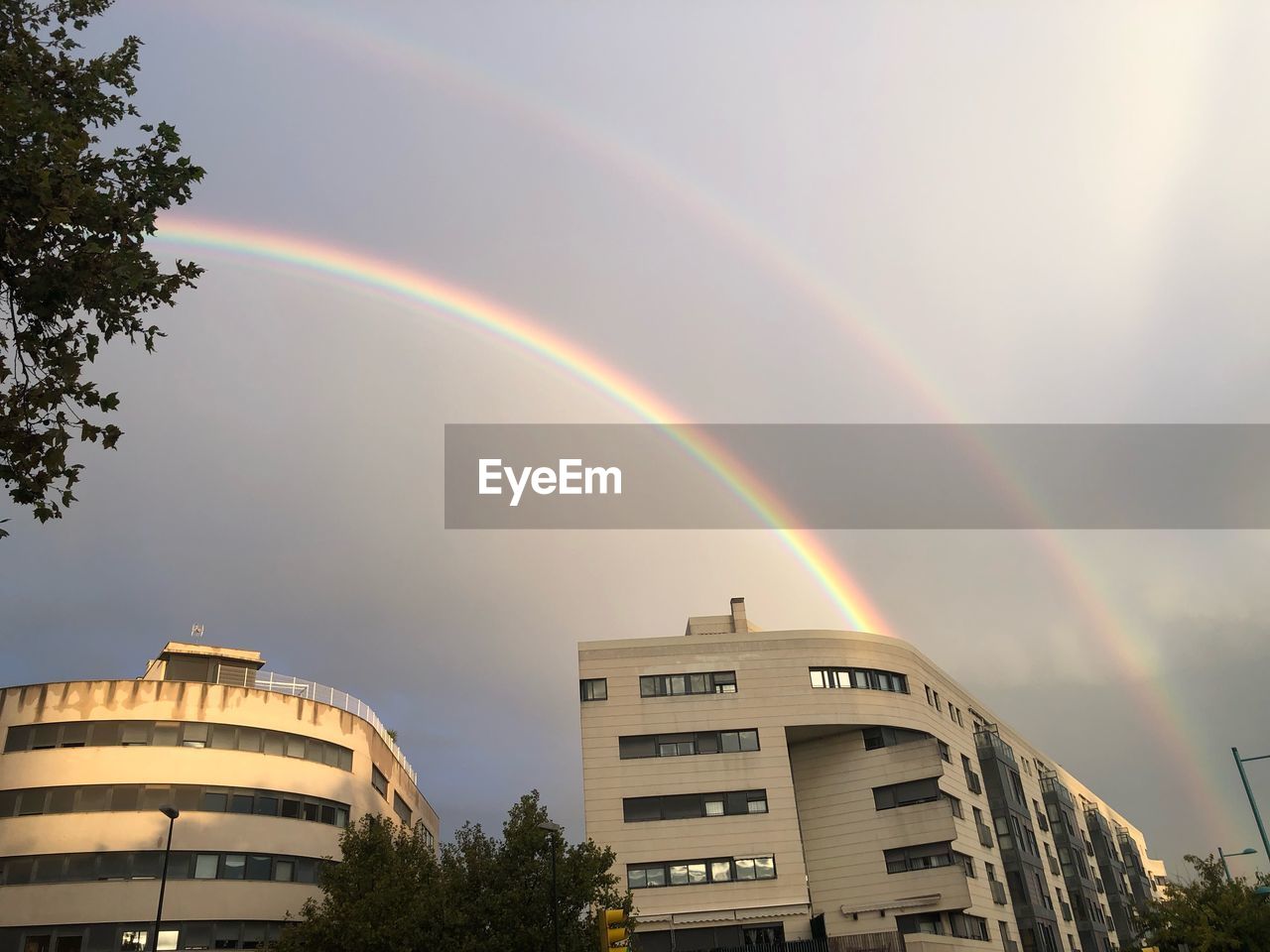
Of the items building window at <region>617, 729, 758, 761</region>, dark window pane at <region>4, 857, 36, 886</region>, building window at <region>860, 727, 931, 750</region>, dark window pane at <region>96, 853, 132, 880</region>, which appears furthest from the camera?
building window at <region>860, 727, 931, 750</region>

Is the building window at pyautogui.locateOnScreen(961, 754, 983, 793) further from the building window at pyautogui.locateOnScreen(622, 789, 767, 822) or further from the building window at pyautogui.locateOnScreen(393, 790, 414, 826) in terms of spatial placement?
the building window at pyautogui.locateOnScreen(393, 790, 414, 826)

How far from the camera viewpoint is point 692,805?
5353cm

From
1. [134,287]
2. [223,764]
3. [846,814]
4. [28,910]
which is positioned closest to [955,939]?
[846,814]

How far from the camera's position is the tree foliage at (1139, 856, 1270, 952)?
53250 mm

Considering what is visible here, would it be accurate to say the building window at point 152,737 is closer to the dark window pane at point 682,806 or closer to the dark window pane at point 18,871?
the dark window pane at point 18,871

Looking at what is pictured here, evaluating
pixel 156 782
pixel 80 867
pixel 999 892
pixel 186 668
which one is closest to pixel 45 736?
pixel 156 782

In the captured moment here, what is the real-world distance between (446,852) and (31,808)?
18613mm

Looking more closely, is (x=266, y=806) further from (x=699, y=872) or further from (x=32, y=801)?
(x=699, y=872)

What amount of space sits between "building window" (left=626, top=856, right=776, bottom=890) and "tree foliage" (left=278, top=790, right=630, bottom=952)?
9.95m

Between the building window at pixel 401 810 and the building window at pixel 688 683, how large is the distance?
18.7 m

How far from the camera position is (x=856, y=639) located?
6009cm

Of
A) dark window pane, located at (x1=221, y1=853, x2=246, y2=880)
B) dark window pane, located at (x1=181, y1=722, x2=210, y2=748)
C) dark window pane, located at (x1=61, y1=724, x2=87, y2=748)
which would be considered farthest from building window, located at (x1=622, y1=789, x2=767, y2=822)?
dark window pane, located at (x1=61, y1=724, x2=87, y2=748)

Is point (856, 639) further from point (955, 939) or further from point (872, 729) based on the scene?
point (955, 939)

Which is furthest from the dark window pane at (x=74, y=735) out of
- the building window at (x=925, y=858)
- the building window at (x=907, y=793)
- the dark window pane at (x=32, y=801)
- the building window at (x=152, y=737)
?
the building window at (x=925, y=858)
